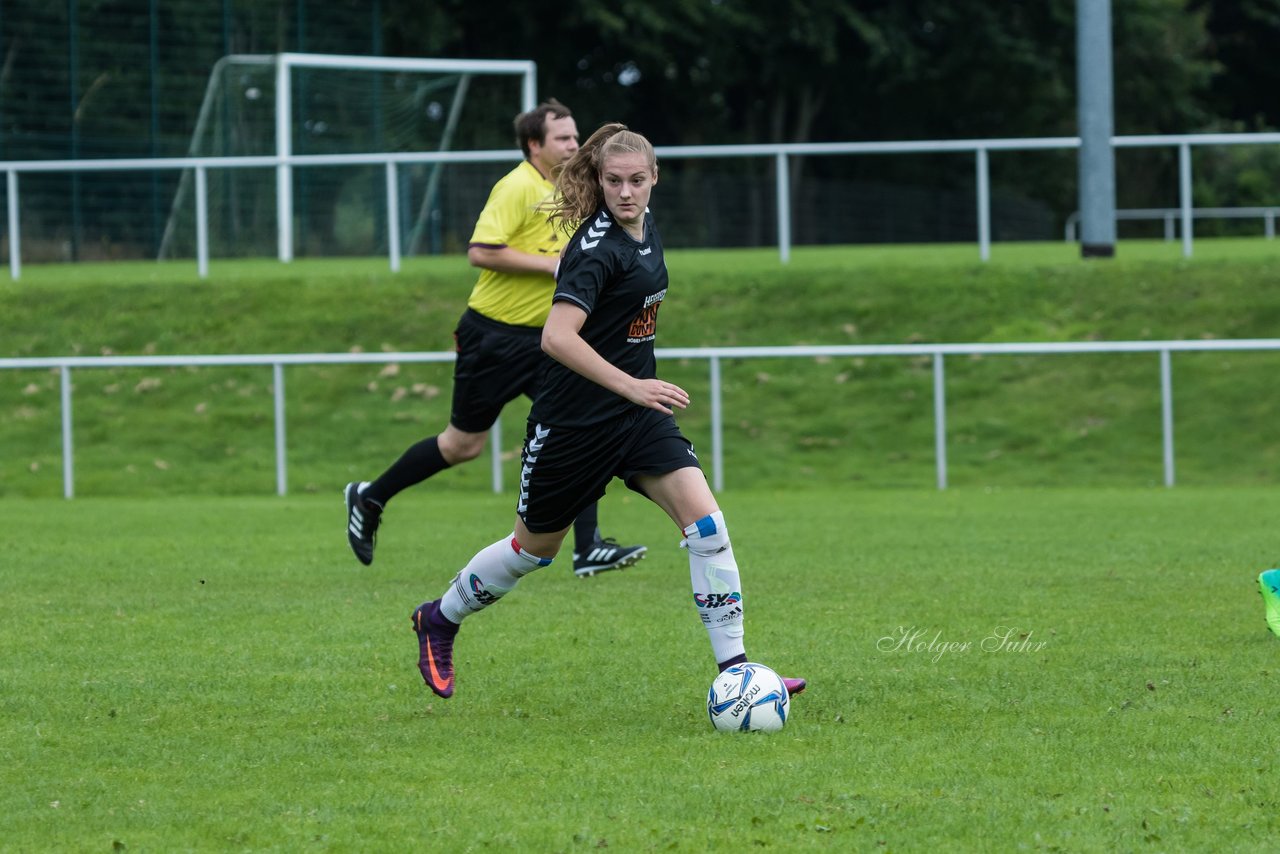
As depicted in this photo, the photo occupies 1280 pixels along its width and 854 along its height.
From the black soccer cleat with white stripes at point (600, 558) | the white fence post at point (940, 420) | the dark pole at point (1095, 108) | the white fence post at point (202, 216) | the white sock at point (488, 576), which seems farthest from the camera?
the white fence post at point (202, 216)

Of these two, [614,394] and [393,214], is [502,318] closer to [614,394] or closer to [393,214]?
[614,394]

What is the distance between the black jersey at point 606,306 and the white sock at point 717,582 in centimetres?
46

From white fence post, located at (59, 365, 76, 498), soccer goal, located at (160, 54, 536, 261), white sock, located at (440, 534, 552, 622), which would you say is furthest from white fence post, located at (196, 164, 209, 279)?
white sock, located at (440, 534, 552, 622)

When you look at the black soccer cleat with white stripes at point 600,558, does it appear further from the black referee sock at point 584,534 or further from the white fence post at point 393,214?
the white fence post at point 393,214

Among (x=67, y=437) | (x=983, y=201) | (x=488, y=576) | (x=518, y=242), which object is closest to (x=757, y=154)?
(x=983, y=201)

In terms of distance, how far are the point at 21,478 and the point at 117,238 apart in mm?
8939

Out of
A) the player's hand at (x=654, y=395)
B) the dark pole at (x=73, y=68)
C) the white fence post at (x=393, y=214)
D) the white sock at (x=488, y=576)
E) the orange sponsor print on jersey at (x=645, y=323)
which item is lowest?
the white sock at (x=488, y=576)

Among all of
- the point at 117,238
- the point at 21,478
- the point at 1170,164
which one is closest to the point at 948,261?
the point at 21,478

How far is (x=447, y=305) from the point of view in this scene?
700 inches

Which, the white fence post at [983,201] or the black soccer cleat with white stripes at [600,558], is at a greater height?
the white fence post at [983,201]

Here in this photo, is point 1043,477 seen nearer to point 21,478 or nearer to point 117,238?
point 21,478

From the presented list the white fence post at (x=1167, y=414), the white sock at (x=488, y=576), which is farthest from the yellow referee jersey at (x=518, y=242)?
the white fence post at (x=1167, y=414)

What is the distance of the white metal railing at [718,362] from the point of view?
14.5m

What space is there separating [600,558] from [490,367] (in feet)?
3.56
